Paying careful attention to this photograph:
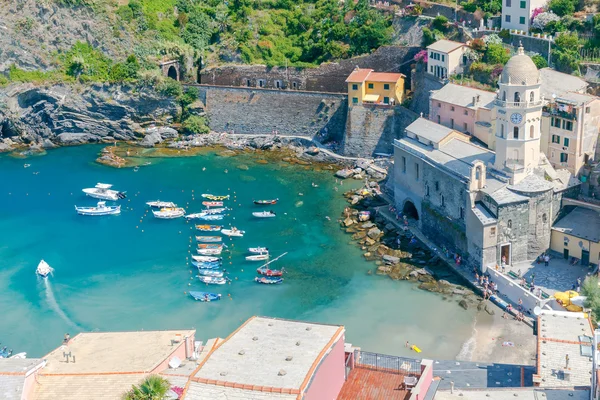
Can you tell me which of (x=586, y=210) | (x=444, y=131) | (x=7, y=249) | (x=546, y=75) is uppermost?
(x=546, y=75)

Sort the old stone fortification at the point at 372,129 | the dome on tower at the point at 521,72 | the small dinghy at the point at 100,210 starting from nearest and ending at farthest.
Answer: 1. the dome on tower at the point at 521,72
2. the small dinghy at the point at 100,210
3. the old stone fortification at the point at 372,129

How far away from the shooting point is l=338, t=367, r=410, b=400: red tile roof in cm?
3056

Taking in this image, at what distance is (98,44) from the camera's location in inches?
3878

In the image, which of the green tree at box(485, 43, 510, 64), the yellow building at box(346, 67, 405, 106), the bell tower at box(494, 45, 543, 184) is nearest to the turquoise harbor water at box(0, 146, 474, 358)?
the yellow building at box(346, 67, 405, 106)

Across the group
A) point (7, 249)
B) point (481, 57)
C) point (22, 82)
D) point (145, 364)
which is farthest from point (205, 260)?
point (22, 82)

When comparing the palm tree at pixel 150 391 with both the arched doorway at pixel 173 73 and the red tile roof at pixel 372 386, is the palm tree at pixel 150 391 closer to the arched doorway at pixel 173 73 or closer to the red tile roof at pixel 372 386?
the red tile roof at pixel 372 386

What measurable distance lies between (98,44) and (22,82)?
983cm

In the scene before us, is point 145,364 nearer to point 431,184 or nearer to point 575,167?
point 431,184

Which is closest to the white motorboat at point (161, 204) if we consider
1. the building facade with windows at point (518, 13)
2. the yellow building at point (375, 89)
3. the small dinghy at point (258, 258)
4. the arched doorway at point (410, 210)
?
the small dinghy at point (258, 258)

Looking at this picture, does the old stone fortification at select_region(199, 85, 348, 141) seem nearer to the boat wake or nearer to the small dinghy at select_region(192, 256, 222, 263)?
the small dinghy at select_region(192, 256, 222, 263)

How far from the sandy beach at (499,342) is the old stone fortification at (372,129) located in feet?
98.9

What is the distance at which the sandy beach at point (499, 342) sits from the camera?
5012cm

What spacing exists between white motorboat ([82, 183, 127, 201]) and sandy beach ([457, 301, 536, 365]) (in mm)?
35705

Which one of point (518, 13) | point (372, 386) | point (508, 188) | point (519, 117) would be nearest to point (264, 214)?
point (508, 188)
